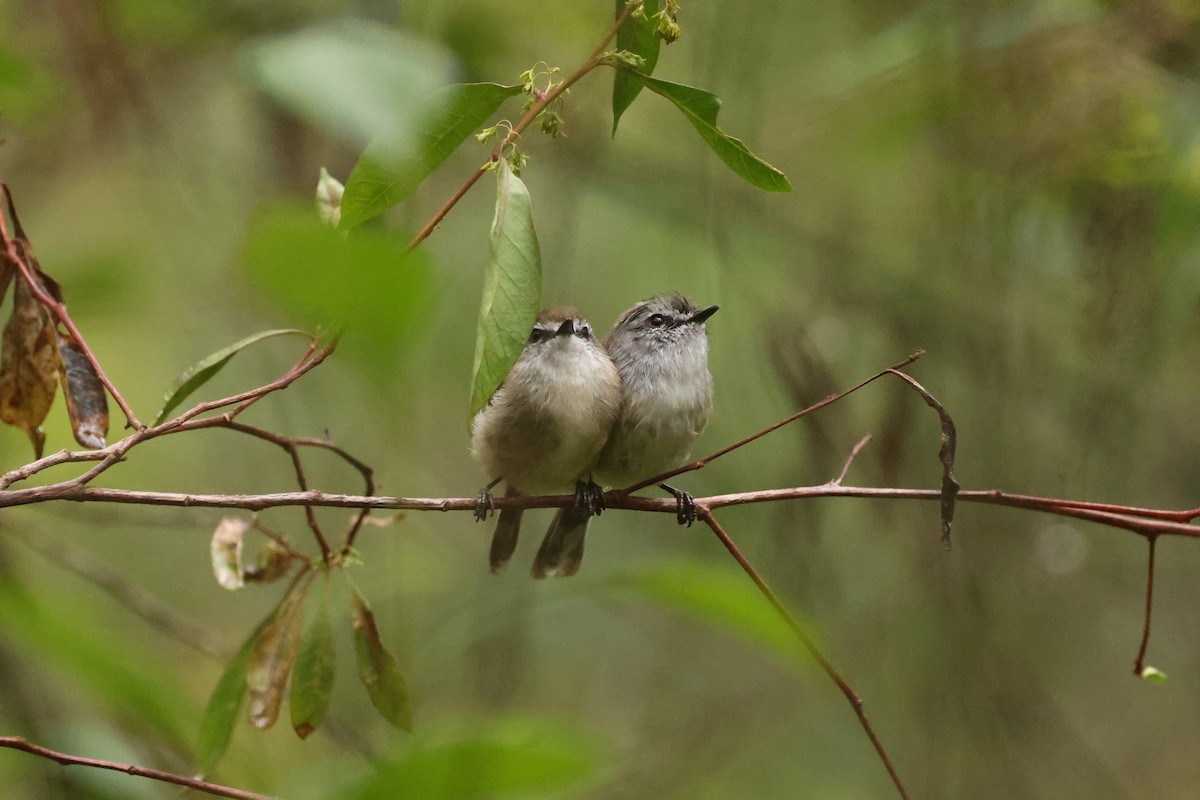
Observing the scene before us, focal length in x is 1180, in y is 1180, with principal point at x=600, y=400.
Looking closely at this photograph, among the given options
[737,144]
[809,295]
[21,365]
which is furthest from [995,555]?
[21,365]

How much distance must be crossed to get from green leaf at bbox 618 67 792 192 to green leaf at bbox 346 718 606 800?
87cm

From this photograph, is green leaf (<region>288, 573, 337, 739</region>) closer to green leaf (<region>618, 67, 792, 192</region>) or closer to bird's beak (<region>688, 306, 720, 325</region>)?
green leaf (<region>618, 67, 792, 192</region>)

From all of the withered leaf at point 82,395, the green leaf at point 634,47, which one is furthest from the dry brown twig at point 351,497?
the green leaf at point 634,47

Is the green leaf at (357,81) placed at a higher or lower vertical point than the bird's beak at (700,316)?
higher

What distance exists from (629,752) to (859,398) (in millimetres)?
2197

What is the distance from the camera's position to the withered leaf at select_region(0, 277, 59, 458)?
6.89ft

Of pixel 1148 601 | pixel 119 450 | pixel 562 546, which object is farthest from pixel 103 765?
pixel 562 546

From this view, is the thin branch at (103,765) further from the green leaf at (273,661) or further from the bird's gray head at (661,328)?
the bird's gray head at (661,328)

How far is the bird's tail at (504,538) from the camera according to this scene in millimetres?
3457

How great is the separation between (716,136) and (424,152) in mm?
430

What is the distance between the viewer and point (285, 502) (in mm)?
1803

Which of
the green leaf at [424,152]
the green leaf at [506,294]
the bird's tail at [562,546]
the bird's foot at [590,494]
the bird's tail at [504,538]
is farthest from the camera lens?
the bird's tail at [562,546]

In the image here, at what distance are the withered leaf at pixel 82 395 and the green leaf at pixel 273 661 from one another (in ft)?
1.53

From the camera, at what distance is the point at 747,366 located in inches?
241
